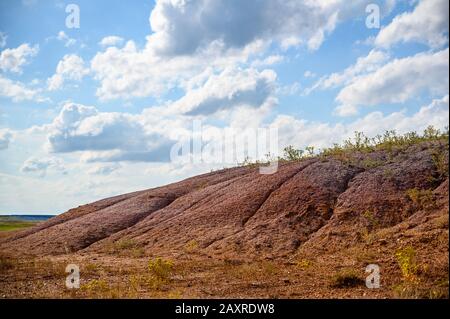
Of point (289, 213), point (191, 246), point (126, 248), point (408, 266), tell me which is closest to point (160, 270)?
point (191, 246)

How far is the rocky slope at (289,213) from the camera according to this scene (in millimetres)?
16141

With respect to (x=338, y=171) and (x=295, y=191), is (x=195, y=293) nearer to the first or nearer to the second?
(x=295, y=191)

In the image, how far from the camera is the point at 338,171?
69.1 ft

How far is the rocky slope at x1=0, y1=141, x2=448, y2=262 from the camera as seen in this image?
1614 centimetres

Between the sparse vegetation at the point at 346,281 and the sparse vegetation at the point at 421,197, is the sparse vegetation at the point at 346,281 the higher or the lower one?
the lower one

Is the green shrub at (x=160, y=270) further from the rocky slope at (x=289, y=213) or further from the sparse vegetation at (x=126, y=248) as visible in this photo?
the sparse vegetation at (x=126, y=248)

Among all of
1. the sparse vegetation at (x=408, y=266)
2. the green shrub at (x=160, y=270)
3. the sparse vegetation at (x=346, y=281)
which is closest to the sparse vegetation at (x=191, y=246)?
the green shrub at (x=160, y=270)

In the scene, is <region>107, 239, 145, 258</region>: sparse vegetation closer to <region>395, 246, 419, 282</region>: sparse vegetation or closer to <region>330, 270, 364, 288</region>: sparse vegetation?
<region>330, 270, 364, 288</region>: sparse vegetation

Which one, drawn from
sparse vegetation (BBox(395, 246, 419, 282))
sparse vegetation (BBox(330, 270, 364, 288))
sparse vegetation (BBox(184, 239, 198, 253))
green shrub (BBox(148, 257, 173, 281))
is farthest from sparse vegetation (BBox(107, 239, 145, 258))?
sparse vegetation (BBox(395, 246, 419, 282))

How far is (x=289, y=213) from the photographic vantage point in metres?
18.8

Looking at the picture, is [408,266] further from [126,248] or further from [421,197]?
[126,248]
